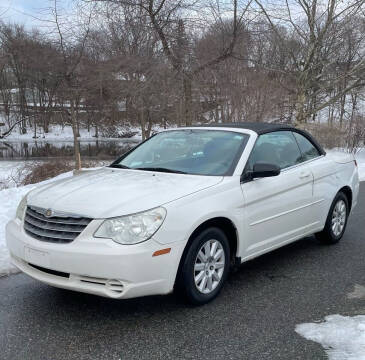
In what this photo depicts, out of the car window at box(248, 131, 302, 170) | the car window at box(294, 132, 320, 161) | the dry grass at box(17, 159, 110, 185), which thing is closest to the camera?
the car window at box(248, 131, 302, 170)

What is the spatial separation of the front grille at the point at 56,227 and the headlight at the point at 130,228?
0.17 meters

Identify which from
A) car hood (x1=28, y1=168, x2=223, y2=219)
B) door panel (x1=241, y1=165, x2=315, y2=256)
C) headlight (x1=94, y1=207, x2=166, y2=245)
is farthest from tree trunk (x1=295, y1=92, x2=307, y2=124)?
headlight (x1=94, y1=207, x2=166, y2=245)

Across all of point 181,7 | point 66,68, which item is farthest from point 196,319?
point 66,68

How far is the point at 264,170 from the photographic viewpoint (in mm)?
4094

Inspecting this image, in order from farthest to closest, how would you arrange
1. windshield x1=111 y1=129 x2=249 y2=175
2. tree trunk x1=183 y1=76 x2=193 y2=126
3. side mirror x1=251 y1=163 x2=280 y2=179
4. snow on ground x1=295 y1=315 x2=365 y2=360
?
tree trunk x1=183 y1=76 x2=193 y2=126
windshield x1=111 y1=129 x2=249 y2=175
side mirror x1=251 y1=163 x2=280 y2=179
snow on ground x1=295 y1=315 x2=365 y2=360

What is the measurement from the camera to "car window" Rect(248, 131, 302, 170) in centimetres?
450

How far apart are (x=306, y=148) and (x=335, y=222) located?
3.49 feet

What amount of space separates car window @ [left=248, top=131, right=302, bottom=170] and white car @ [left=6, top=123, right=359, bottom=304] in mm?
14

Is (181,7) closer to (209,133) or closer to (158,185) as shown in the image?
(209,133)

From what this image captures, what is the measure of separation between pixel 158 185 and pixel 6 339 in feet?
5.46

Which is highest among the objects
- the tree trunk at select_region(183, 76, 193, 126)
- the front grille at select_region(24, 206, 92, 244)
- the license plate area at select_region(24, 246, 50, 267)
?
the tree trunk at select_region(183, 76, 193, 126)

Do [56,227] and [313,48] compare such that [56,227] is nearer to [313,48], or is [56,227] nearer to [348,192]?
[348,192]

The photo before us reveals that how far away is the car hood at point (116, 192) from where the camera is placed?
3.37 m

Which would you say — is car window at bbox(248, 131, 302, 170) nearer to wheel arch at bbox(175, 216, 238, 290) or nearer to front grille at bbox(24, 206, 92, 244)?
wheel arch at bbox(175, 216, 238, 290)
